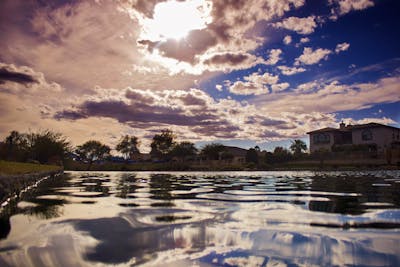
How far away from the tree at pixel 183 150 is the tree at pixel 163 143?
6.50 feet

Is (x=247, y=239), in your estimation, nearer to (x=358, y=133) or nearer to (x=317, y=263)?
(x=317, y=263)

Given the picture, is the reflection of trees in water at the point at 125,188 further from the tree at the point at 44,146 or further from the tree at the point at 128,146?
the tree at the point at 128,146

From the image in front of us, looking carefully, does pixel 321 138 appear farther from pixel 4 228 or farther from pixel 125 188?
pixel 4 228

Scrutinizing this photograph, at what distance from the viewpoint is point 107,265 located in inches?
115

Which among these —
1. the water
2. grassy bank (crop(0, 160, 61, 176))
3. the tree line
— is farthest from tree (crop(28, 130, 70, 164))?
the water

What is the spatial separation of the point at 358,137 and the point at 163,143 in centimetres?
5607

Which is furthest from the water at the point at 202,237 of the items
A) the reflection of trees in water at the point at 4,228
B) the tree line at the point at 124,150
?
the tree line at the point at 124,150

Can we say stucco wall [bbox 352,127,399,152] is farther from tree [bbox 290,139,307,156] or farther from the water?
the water

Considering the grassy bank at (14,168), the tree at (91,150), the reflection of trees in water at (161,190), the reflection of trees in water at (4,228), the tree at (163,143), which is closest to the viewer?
the reflection of trees in water at (4,228)

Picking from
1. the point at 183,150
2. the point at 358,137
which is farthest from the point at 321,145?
the point at 183,150

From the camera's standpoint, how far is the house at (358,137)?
64.8 m

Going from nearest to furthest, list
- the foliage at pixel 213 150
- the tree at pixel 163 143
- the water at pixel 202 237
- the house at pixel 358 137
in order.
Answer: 1. the water at pixel 202 237
2. the house at pixel 358 137
3. the foliage at pixel 213 150
4. the tree at pixel 163 143

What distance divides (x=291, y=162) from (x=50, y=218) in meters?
61.3

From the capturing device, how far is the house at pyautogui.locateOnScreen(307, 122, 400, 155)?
6475cm
